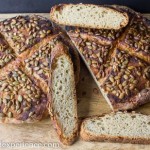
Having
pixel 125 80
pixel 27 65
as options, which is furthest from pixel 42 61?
pixel 125 80

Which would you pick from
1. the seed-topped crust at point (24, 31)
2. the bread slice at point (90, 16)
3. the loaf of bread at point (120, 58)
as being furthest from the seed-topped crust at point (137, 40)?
the seed-topped crust at point (24, 31)

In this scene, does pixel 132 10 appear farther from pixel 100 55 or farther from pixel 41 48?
pixel 41 48

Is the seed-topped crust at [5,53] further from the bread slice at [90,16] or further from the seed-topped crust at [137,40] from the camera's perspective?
the seed-topped crust at [137,40]

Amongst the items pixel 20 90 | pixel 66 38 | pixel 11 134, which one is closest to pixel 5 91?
pixel 20 90

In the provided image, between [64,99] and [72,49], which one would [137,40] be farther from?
[64,99]

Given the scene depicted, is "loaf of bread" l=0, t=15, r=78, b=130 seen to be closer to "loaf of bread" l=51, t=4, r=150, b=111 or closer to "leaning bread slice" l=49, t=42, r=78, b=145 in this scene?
"leaning bread slice" l=49, t=42, r=78, b=145

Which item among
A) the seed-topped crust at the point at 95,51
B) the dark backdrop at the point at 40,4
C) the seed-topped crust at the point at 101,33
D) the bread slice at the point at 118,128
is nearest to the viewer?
the bread slice at the point at 118,128

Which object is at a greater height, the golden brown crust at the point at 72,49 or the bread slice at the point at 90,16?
the bread slice at the point at 90,16
